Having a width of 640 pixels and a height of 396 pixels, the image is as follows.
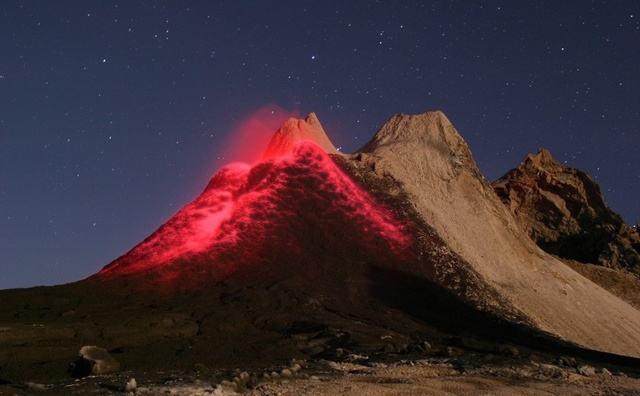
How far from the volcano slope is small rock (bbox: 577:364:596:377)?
7.64 feet

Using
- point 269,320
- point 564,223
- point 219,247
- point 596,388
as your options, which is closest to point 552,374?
point 596,388

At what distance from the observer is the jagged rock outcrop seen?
50938 mm

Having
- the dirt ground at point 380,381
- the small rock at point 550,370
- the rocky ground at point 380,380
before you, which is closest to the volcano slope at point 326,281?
the rocky ground at point 380,380

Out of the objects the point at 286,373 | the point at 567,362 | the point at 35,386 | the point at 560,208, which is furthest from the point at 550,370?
the point at 560,208

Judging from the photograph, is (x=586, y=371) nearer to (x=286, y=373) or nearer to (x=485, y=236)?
(x=286, y=373)

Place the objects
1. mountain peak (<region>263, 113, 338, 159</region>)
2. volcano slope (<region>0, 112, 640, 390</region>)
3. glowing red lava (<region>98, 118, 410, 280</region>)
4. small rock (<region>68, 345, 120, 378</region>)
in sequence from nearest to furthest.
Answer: small rock (<region>68, 345, 120, 378</region>)
volcano slope (<region>0, 112, 640, 390</region>)
glowing red lava (<region>98, 118, 410, 280</region>)
mountain peak (<region>263, 113, 338, 159</region>)

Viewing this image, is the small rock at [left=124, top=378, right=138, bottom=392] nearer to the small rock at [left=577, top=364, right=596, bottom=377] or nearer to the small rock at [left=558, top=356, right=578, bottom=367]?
the small rock at [left=577, top=364, right=596, bottom=377]

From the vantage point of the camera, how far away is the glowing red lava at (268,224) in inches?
957

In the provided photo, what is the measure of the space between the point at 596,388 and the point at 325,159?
70.6 feet

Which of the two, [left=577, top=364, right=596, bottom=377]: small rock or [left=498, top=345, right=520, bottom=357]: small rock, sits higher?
[left=498, top=345, right=520, bottom=357]: small rock

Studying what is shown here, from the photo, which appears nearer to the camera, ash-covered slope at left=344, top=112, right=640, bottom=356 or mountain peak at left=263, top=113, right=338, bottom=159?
ash-covered slope at left=344, top=112, right=640, bottom=356

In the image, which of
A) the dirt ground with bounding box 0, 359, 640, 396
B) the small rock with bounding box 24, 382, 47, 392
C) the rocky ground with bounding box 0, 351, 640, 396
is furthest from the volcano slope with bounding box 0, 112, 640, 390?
the small rock with bounding box 24, 382, 47, 392

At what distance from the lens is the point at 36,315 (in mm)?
16953

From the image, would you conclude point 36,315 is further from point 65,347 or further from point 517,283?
point 517,283
